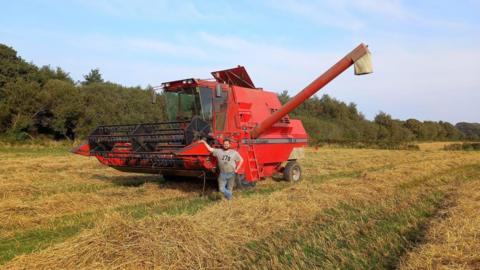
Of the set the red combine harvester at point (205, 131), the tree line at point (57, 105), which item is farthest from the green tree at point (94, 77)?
the red combine harvester at point (205, 131)

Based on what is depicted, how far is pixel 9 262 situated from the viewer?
385cm

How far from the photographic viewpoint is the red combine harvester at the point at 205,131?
7.67 m

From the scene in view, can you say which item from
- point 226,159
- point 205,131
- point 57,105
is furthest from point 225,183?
point 57,105

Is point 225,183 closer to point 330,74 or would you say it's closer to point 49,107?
point 330,74

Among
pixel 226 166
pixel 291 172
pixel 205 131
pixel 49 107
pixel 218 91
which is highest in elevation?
pixel 49 107

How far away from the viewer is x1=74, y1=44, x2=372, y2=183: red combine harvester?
25.2ft

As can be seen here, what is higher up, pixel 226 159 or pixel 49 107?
pixel 49 107

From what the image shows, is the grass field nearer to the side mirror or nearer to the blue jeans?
the blue jeans

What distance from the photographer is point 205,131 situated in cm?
769

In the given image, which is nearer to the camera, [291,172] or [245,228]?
[245,228]

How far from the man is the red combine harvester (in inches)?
9.5

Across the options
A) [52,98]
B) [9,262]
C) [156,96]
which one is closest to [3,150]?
[52,98]

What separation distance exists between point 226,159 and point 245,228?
7.66 feet

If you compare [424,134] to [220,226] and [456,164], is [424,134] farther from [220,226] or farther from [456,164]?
[220,226]
